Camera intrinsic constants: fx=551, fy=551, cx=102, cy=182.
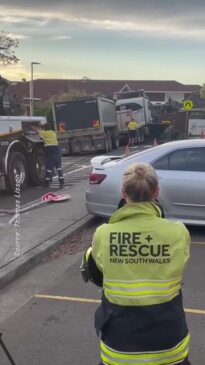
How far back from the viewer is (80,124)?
A: 2550 centimetres

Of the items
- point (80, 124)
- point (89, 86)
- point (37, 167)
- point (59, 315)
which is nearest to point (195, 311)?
point (59, 315)

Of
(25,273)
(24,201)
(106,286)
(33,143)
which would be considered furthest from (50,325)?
(33,143)

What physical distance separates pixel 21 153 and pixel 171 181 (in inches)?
259

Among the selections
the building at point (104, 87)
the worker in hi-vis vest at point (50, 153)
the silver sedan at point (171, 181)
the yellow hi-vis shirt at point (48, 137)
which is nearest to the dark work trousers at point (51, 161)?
the worker in hi-vis vest at point (50, 153)

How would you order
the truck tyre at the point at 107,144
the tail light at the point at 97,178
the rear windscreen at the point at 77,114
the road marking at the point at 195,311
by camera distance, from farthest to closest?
1. the truck tyre at the point at 107,144
2. the rear windscreen at the point at 77,114
3. the tail light at the point at 97,178
4. the road marking at the point at 195,311

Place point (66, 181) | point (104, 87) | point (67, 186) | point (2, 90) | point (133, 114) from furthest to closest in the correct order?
point (104, 87) < point (133, 114) < point (66, 181) < point (2, 90) < point (67, 186)

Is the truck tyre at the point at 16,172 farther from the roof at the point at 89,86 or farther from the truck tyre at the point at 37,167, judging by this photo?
the roof at the point at 89,86

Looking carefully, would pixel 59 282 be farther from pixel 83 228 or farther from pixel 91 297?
pixel 83 228

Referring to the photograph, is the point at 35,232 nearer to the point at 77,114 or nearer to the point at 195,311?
the point at 195,311

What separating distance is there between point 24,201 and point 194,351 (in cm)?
823

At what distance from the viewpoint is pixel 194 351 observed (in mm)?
4352

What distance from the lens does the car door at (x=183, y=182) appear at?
821cm

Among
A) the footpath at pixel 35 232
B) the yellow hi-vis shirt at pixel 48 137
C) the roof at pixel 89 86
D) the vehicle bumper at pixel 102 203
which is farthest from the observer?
the roof at pixel 89 86

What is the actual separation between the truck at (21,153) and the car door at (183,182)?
16.1 ft
